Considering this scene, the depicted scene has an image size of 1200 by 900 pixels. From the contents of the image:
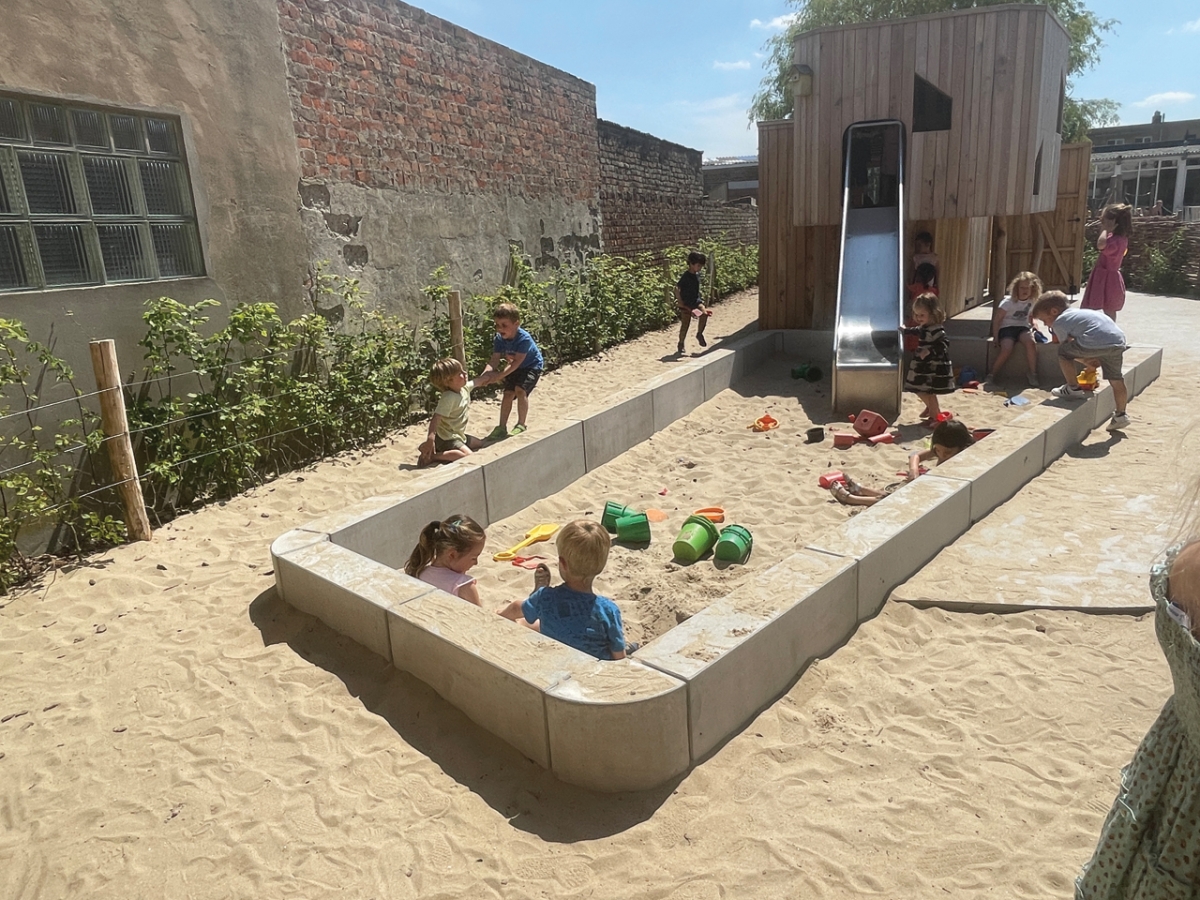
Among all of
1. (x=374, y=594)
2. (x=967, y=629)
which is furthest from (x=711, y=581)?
(x=374, y=594)

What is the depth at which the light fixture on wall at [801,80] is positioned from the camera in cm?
1013

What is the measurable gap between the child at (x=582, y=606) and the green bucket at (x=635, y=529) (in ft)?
5.64

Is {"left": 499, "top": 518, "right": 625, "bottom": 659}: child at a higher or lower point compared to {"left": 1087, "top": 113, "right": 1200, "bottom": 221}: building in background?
lower

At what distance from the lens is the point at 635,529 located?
5406 mm

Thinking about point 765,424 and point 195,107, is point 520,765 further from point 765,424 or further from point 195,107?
point 195,107

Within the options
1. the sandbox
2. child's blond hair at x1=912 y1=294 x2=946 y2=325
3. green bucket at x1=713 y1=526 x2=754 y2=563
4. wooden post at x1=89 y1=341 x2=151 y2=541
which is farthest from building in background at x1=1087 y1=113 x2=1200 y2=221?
wooden post at x1=89 y1=341 x2=151 y2=541

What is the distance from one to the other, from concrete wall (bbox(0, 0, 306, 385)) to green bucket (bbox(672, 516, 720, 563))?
14.5 ft

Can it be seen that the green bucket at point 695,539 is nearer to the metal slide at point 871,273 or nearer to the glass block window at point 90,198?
the metal slide at point 871,273

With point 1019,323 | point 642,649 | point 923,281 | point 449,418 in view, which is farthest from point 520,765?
point 923,281

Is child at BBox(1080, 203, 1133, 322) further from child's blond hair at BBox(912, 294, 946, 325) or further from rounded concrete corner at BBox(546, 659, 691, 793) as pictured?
rounded concrete corner at BBox(546, 659, 691, 793)

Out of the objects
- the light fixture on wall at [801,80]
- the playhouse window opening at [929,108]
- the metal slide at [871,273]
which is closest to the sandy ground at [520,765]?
the metal slide at [871,273]

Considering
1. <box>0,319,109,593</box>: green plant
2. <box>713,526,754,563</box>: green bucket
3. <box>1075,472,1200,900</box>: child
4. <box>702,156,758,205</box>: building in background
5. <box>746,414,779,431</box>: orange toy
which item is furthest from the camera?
<box>702,156,758,205</box>: building in background

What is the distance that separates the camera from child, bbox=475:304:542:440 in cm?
745

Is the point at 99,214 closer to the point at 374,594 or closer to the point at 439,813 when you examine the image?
the point at 374,594
